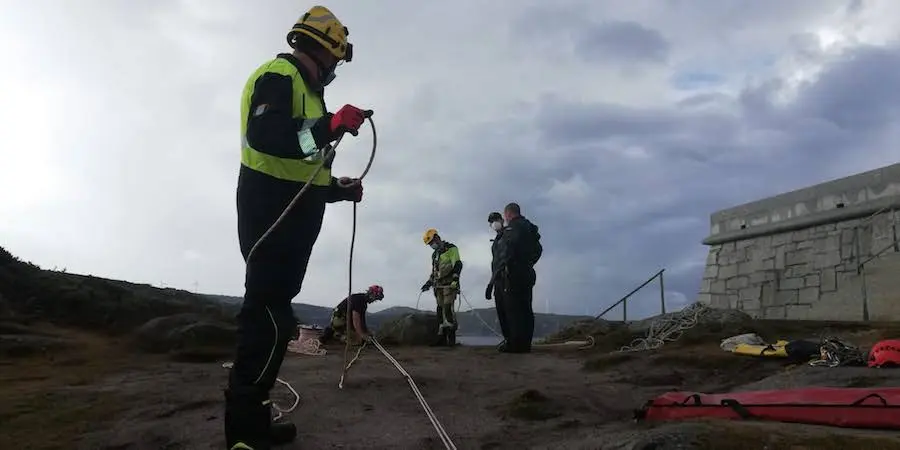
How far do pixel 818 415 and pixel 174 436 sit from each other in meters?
3.08

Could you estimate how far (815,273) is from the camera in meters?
11.9

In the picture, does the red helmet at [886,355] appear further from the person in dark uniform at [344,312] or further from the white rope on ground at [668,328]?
the person in dark uniform at [344,312]

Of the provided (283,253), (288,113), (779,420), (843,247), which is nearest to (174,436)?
(283,253)

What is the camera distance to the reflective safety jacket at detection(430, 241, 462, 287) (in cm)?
1095

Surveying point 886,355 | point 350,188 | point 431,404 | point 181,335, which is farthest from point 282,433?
point 181,335

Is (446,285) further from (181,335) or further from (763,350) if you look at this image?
(763,350)

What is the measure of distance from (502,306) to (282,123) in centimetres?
697

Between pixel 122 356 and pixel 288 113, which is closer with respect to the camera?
pixel 288 113

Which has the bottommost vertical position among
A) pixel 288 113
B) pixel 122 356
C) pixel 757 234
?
pixel 122 356

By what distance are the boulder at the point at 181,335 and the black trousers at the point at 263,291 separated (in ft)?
21.4

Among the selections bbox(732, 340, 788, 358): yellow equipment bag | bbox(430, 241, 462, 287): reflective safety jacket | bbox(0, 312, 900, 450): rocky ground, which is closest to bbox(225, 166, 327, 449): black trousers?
bbox(0, 312, 900, 450): rocky ground

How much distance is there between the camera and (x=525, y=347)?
29.4ft

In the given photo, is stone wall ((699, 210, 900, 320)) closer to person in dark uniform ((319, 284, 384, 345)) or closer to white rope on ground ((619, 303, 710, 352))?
white rope on ground ((619, 303, 710, 352))

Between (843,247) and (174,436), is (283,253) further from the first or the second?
(843,247)
